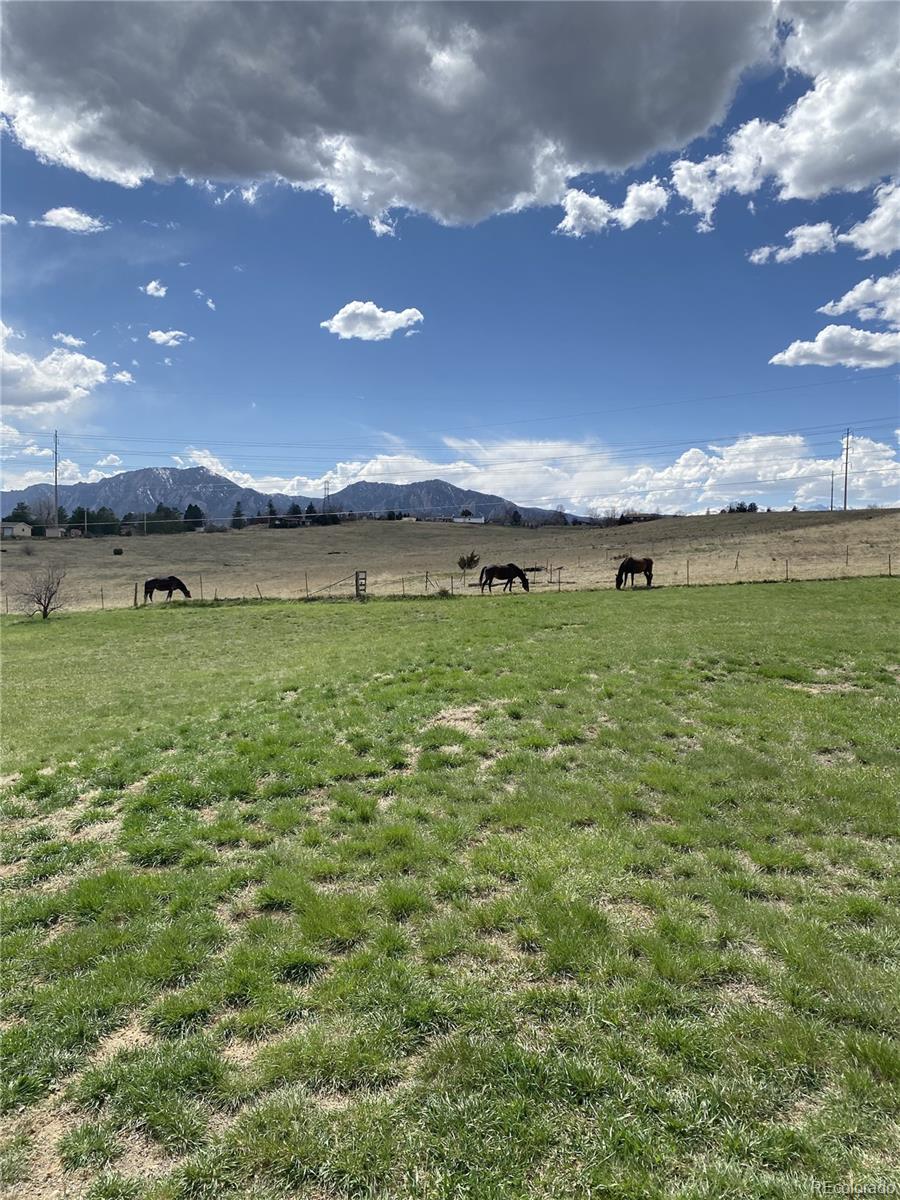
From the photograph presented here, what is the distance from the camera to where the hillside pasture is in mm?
48781

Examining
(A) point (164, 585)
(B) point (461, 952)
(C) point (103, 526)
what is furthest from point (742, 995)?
(C) point (103, 526)

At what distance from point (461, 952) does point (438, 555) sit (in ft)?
229

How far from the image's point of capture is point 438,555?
74.0 meters

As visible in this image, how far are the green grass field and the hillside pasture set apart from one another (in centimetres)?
3549

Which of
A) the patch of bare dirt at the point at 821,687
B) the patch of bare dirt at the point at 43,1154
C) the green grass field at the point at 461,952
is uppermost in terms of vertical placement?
Answer: the patch of bare dirt at the point at 821,687

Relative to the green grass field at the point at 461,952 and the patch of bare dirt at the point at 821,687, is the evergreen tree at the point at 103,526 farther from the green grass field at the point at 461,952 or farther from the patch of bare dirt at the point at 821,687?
the patch of bare dirt at the point at 821,687

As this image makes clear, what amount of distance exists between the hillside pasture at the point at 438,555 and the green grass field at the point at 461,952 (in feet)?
116

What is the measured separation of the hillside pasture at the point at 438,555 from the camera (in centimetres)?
4878

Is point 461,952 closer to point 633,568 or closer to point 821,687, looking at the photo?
point 821,687

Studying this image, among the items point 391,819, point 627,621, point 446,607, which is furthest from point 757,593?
point 391,819

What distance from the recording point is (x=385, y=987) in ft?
14.5

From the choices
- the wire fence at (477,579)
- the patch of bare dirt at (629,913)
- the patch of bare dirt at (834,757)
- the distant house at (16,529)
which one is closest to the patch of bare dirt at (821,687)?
the patch of bare dirt at (834,757)

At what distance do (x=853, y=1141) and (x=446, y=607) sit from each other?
2730 centimetres

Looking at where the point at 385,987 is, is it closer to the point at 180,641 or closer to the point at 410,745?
the point at 410,745
